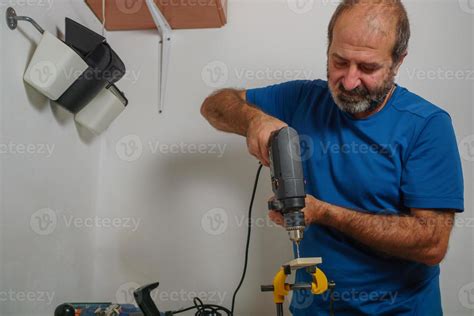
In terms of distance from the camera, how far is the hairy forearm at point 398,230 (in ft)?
3.34

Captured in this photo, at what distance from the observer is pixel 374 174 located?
1.12 metres

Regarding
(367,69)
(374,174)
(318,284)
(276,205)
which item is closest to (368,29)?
(367,69)

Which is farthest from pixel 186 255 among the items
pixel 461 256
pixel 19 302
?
pixel 461 256

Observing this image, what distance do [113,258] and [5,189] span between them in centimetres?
70

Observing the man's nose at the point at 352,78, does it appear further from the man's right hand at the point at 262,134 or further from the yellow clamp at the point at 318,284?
the yellow clamp at the point at 318,284

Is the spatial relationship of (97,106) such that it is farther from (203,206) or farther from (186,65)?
(203,206)

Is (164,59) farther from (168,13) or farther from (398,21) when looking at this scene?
(398,21)

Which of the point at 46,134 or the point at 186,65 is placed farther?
the point at 186,65

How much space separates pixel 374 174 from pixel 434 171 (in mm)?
148

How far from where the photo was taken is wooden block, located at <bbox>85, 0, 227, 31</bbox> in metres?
1.51

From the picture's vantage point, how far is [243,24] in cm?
167

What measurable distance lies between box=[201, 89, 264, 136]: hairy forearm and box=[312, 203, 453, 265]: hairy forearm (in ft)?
1.15

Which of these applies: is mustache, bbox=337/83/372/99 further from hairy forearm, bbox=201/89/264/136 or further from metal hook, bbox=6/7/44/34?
metal hook, bbox=6/7/44/34

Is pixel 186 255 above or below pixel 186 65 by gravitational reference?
below
